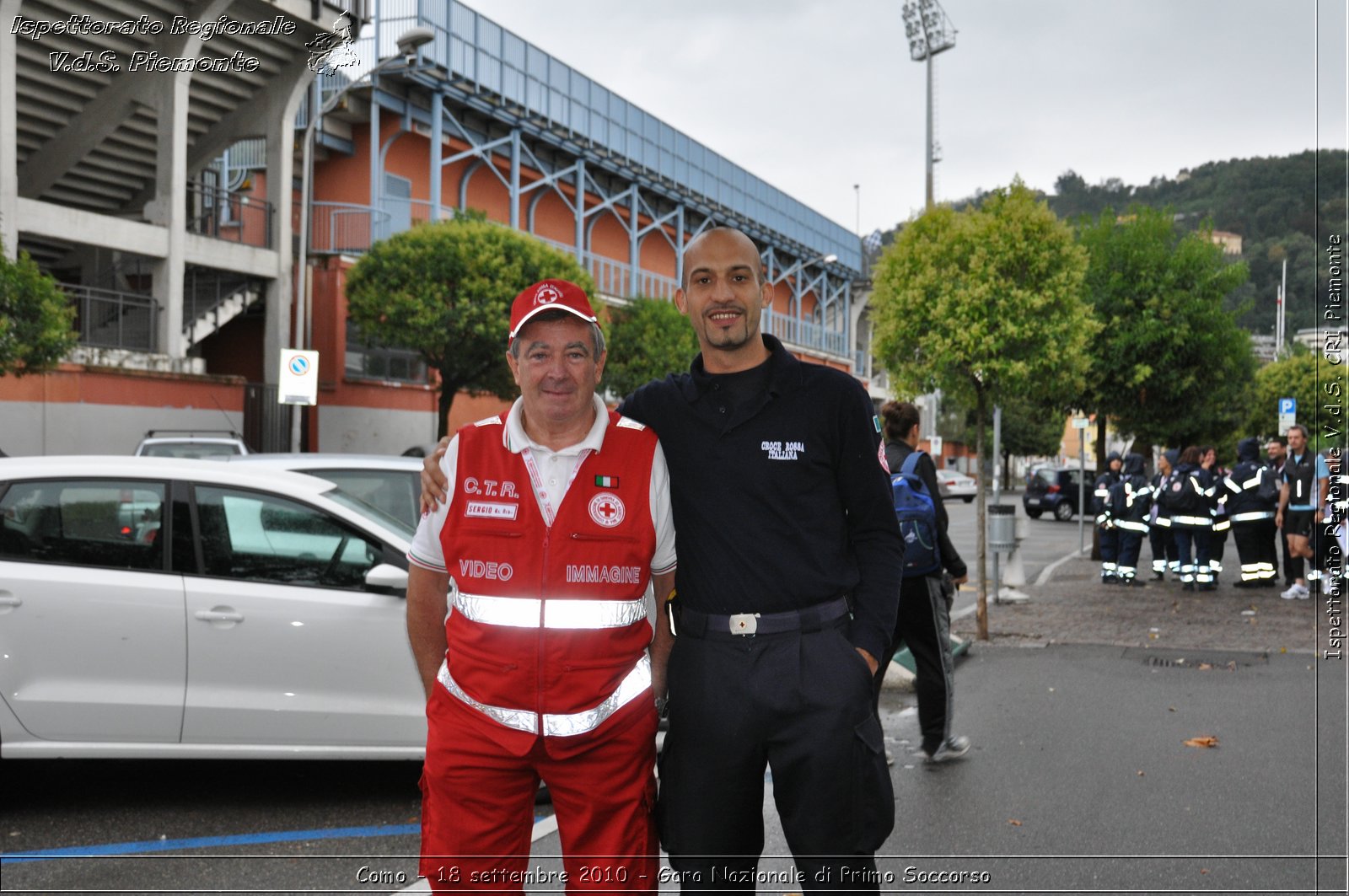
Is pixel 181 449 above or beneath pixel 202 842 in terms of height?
above

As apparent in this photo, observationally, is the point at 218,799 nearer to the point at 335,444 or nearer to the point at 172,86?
the point at 172,86

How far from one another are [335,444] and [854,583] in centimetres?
2669

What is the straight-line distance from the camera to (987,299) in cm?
1109

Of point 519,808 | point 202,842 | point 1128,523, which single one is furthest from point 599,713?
point 1128,523

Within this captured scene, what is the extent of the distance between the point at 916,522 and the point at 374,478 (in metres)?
3.62

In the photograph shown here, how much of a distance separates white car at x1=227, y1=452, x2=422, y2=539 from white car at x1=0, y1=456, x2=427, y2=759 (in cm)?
214

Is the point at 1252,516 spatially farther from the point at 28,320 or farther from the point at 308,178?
the point at 308,178

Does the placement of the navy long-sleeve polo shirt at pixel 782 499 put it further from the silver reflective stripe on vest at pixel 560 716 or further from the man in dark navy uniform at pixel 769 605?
the silver reflective stripe on vest at pixel 560 716

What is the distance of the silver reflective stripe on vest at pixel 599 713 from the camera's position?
108 inches

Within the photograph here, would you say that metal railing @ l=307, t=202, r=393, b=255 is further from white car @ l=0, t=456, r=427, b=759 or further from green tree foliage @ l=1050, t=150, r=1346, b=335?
white car @ l=0, t=456, r=427, b=759

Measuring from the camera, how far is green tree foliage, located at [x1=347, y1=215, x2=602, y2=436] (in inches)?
963

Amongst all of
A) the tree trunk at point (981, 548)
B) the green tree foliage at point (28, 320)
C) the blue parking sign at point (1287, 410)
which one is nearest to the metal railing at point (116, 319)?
the green tree foliage at point (28, 320)

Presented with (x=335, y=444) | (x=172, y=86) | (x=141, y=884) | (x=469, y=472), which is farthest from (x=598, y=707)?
(x=335, y=444)

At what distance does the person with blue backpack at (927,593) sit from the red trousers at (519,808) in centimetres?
333
